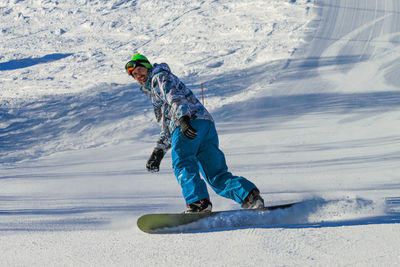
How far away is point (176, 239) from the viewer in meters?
2.56

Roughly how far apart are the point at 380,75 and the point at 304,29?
3288 mm

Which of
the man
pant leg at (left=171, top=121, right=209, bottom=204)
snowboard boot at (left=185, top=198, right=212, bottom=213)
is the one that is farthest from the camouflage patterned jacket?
snowboard boot at (left=185, top=198, right=212, bottom=213)

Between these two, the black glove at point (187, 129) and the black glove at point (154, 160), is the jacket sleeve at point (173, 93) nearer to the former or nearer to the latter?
the black glove at point (187, 129)

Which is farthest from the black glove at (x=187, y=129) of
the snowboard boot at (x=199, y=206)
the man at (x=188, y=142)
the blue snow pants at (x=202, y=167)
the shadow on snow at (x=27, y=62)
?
the shadow on snow at (x=27, y=62)

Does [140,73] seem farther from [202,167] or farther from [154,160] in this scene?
[202,167]

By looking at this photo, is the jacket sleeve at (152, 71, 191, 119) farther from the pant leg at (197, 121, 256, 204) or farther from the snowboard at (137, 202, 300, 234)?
the snowboard at (137, 202, 300, 234)

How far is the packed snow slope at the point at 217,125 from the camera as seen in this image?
2490 millimetres

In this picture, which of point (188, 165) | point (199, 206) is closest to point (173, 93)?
point (188, 165)

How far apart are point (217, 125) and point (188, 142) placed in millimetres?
3302

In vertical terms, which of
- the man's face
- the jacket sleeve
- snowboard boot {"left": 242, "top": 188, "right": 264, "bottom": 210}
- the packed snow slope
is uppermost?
the man's face

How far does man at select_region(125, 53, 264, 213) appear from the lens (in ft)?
9.45

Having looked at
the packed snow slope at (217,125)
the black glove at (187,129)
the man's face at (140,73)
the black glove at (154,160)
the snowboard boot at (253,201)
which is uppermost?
the man's face at (140,73)

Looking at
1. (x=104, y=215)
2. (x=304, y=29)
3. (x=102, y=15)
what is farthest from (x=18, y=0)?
(x=104, y=215)

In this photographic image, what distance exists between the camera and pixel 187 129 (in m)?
2.80
